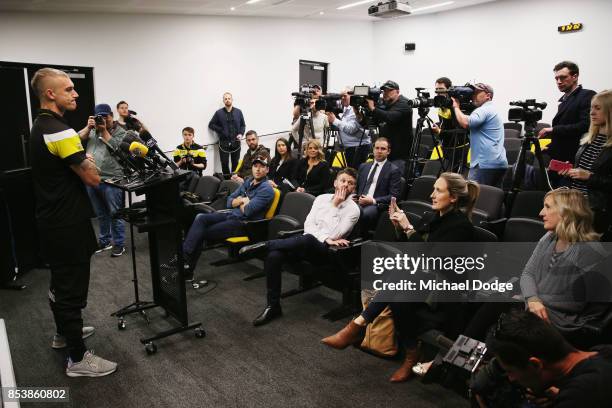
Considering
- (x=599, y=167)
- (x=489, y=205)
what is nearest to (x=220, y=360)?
(x=489, y=205)

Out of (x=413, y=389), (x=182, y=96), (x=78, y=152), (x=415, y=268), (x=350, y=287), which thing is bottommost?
(x=413, y=389)

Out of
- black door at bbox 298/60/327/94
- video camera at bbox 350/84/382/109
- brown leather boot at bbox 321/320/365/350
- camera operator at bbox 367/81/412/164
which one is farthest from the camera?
black door at bbox 298/60/327/94

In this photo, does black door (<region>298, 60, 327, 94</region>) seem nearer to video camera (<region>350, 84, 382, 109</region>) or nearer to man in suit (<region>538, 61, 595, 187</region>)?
video camera (<region>350, 84, 382, 109</region>)

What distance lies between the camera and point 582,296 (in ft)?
6.86

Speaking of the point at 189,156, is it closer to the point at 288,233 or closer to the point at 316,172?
the point at 316,172

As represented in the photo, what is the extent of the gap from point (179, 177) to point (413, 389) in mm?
1738

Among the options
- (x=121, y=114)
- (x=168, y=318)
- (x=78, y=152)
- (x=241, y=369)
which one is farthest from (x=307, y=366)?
(x=121, y=114)

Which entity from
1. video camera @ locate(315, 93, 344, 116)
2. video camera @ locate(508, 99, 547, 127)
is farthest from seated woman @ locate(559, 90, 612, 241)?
video camera @ locate(315, 93, 344, 116)

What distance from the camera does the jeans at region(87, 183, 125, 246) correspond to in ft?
15.7

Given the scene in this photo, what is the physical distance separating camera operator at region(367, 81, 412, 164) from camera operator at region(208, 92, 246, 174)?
145 inches

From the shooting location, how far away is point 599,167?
2598 mm

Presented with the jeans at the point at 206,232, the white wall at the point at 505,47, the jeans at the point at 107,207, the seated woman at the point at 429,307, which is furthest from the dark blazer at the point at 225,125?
the seated woman at the point at 429,307

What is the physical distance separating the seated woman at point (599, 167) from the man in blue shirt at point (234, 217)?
2312 mm

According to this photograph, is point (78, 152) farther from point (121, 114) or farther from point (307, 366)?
point (121, 114)
